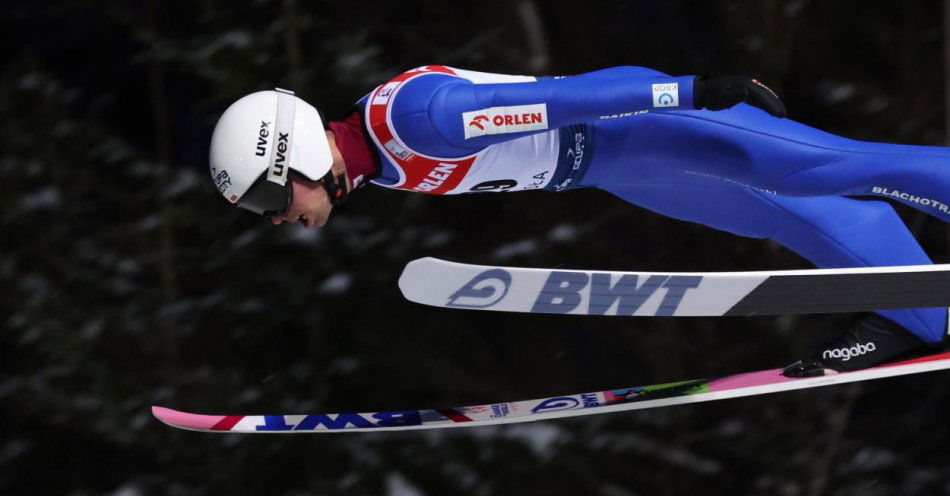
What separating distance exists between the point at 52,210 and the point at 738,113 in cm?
225

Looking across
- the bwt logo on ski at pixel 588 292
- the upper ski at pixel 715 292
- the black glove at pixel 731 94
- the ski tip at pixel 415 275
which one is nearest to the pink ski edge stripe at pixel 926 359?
the upper ski at pixel 715 292

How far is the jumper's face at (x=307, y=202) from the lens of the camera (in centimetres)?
206

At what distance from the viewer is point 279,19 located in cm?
333

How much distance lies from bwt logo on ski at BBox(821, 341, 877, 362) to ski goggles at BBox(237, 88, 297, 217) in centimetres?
116

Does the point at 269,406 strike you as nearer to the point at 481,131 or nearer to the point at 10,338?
the point at 10,338

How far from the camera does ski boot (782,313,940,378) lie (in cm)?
229

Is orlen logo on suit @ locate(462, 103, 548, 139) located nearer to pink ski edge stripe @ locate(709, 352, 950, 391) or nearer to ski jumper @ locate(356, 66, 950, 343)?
ski jumper @ locate(356, 66, 950, 343)

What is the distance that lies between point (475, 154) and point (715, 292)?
0.51m

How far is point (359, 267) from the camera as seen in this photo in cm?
347

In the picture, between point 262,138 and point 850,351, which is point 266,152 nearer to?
point 262,138

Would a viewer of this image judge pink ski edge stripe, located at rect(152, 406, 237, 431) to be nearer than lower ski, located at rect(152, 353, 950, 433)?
No

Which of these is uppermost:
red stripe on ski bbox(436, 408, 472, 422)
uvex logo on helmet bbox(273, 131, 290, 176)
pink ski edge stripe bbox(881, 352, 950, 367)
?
uvex logo on helmet bbox(273, 131, 290, 176)

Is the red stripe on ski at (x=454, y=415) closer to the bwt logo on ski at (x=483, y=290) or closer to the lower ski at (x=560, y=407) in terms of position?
the lower ski at (x=560, y=407)

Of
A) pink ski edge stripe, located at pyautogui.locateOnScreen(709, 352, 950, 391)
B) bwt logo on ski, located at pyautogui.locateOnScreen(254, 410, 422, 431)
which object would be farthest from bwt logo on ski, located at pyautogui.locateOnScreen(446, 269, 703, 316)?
bwt logo on ski, located at pyautogui.locateOnScreen(254, 410, 422, 431)
